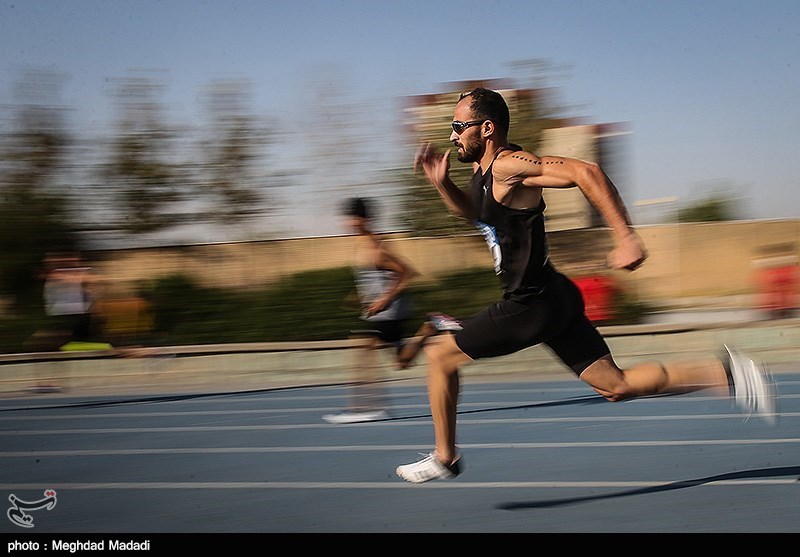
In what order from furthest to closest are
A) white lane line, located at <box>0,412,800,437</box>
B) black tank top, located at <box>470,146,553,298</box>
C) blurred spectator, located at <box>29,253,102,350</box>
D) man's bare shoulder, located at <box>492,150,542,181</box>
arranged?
blurred spectator, located at <box>29,253,102,350</box>, white lane line, located at <box>0,412,800,437</box>, black tank top, located at <box>470,146,553,298</box>, man's bare shoulder, located at <box>492,150,542,181</box>

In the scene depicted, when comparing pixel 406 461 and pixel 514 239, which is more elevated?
pixel 514 239

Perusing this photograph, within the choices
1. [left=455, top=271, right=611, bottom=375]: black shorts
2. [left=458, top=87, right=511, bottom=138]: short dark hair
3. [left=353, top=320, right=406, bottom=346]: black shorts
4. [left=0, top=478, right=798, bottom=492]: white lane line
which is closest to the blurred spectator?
[left=353, top=320, right=406, bottom=346]: black shorts

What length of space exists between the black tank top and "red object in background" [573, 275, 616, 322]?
1117 cm

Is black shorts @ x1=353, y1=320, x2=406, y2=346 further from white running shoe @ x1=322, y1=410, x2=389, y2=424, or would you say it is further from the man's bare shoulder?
the man's bare shoulder

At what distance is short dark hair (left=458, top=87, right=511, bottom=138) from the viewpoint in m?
4.81

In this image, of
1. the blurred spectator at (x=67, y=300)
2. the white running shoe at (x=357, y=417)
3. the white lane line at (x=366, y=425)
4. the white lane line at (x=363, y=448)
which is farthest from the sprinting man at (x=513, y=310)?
the blurred spectator at (x=67, y=300)

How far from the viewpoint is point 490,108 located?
190 inches

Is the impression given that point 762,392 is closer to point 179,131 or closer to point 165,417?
point 165,417

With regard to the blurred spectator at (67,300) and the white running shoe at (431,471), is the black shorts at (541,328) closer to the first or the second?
the white running shoe at (431,471)

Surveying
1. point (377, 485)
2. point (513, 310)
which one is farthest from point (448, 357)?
point (377, 485)

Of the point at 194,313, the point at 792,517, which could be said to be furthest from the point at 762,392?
the point at 194,313

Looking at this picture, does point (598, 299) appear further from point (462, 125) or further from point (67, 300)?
point (462, 125)

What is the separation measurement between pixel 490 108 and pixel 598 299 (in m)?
11.4

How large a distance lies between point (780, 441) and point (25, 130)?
1720cm
